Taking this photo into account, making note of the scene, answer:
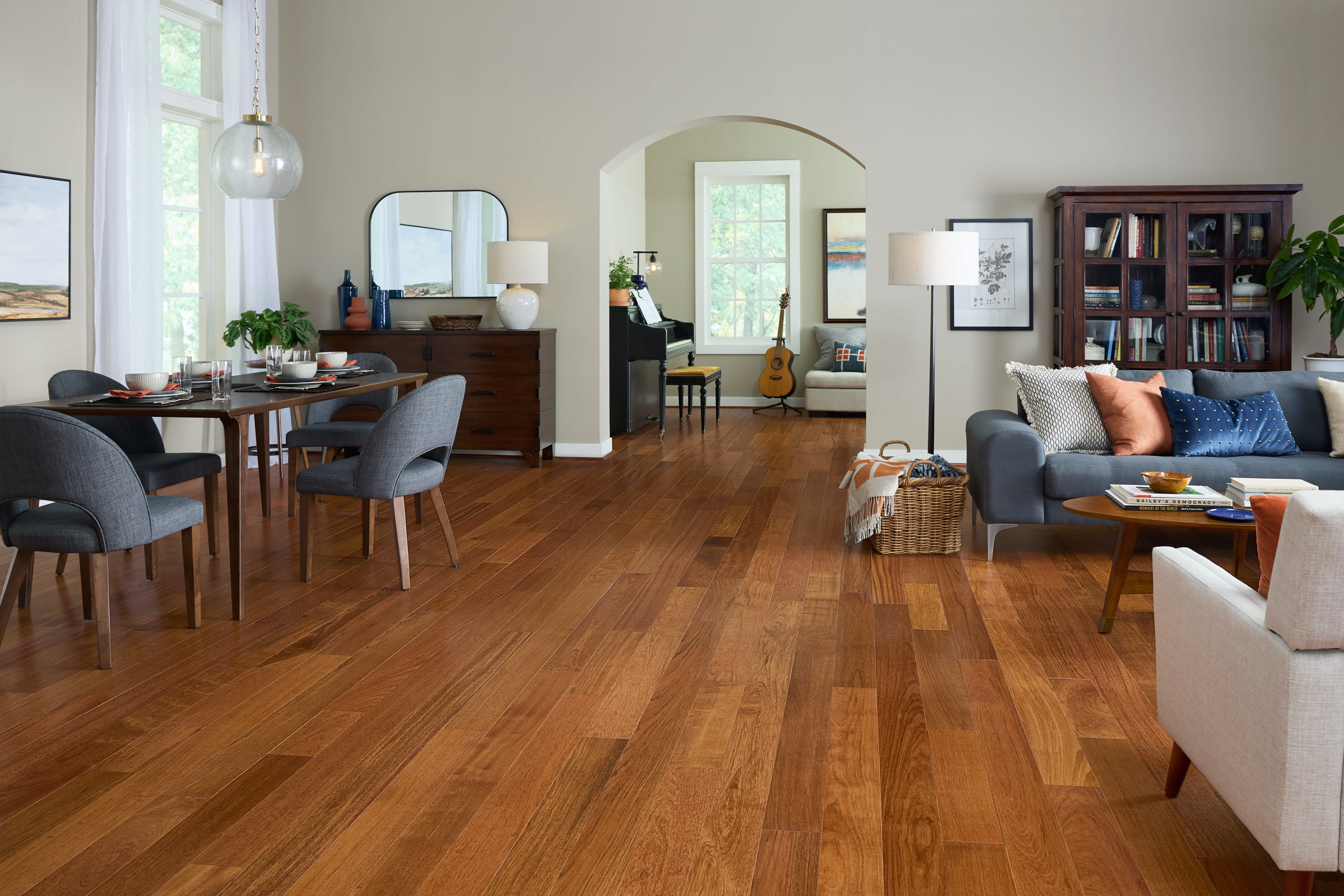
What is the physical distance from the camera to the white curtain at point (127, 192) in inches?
224

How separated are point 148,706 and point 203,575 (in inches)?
57.6

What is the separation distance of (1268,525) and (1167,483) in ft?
5.98

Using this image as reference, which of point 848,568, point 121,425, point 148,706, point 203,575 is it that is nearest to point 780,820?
point 148,706

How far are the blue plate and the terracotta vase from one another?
5515mm

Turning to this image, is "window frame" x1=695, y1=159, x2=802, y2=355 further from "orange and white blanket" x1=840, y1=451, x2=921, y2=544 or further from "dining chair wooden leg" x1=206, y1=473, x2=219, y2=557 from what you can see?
"dining chair wooden leg" x1=206, y1=473, x2=219, y2=557

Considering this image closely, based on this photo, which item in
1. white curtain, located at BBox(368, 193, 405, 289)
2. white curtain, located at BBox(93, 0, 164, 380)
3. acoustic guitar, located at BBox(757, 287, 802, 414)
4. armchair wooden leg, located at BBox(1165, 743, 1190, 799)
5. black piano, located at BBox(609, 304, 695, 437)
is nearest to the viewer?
armchair wooden leg, located at BBox(1165, 743, 1190, 799)

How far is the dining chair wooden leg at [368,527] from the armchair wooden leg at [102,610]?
1.34 metres

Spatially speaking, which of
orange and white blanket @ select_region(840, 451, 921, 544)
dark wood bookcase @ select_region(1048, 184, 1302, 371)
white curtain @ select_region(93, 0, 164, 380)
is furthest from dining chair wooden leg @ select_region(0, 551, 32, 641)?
dark wood bookcase @ select_region(1048, 184, 1302, 371)

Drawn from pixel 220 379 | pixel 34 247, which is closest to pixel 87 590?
pixel 220 379

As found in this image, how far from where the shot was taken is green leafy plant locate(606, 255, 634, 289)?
331 inches

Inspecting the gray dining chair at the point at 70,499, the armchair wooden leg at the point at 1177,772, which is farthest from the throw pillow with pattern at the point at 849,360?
the armchair wooden leg at the point at 1177,772

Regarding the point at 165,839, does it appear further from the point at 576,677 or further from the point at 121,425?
the point at 121,425

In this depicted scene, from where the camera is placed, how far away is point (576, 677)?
3135 mm

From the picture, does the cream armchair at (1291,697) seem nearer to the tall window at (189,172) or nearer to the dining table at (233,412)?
the dining table at (233,412)
